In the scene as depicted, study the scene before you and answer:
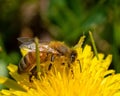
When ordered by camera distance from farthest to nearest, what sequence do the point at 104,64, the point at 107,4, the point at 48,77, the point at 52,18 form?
the point at 52,18
the point at 107,4
the point at 104,64
the point at 48,77

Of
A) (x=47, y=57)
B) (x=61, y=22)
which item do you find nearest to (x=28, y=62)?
(x=47, y=57)

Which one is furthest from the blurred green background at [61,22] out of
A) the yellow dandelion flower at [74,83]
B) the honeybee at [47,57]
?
the honeybee at [47,57]

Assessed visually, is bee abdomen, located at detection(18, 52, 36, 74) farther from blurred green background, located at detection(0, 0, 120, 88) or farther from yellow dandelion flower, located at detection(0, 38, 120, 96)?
blurred green background, located at detection(0, 0, 120, 88)

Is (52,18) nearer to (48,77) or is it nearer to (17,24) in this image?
(17,24)

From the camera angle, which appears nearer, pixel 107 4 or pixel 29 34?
pixel 107 4

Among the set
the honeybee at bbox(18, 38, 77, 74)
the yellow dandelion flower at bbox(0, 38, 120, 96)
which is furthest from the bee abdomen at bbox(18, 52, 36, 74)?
the yellow dandelion flower at bbox(0, 38, 120, 96)

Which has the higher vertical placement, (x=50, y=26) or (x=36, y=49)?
(x=50, y=26)

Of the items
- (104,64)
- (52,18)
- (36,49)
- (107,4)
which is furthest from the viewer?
(52,18)

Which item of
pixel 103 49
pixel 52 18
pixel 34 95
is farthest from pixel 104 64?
pixel 52 18
